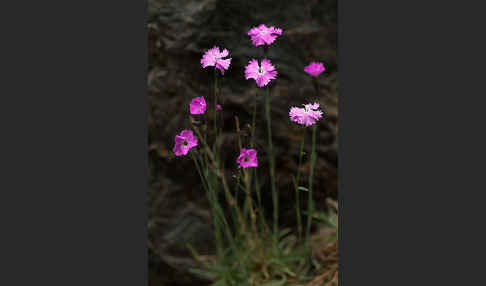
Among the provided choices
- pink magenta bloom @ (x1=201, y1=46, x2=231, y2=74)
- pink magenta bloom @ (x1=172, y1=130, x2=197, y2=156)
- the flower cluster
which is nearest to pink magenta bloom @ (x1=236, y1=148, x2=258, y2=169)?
the flower cluster

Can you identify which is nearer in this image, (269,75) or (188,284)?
(269,75)

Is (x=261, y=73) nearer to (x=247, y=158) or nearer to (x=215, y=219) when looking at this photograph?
(x=247, y=158)

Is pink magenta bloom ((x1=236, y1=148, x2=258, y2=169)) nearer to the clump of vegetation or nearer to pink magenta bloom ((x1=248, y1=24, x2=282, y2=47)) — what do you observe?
the clump of vegetation

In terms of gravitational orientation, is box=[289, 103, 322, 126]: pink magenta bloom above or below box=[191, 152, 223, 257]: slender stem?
above

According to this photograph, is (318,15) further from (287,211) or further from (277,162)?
(287,211)

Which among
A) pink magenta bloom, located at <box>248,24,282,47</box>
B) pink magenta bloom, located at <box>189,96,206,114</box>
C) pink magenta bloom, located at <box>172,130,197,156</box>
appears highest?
pink magenta bloom, located at <box>248,24,282,47</box>

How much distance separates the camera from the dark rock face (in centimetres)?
176

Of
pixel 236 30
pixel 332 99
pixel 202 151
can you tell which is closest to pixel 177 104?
pixel 202 151

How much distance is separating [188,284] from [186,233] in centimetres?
20

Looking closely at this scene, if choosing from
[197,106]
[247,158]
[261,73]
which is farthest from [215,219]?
[261,73]

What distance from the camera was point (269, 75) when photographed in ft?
4.98

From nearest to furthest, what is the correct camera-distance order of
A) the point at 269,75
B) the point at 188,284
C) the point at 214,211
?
1. the point at 269,75
2. the point at 214,211
3. the point at 188,284

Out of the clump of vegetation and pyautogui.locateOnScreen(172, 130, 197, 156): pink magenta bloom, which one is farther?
the clump of vegetation

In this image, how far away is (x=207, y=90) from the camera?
177 centimetres
